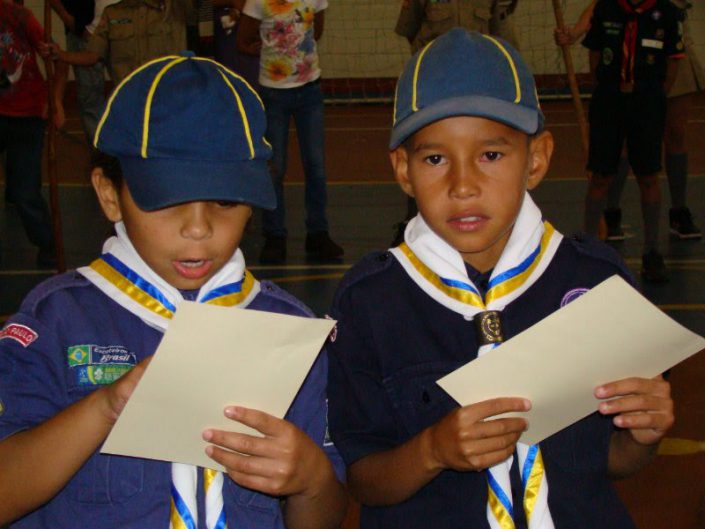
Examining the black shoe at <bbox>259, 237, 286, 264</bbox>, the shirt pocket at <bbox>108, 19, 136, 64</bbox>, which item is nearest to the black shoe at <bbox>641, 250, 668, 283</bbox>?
the black shoe at <bbox>259, 237, 286, 264</bbox>

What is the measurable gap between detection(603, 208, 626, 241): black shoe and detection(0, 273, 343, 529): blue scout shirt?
5.08 meters

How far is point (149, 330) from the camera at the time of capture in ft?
5.75

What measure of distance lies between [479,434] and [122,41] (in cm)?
524

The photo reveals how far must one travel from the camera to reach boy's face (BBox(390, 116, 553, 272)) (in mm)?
1833

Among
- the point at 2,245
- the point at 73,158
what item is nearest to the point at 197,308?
the point at 2,245

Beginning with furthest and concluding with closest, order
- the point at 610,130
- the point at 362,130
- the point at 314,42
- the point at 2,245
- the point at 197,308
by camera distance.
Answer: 1. the point at 362,130
2. the point at 2,245
3. the point at 314,42
4. the point at 610,130
5. the point at 197,308

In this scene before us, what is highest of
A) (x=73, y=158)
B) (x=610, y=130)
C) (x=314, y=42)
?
(x=314, y=42)

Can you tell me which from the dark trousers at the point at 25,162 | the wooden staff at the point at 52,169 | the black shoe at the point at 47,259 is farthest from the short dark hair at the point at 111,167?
the black shoe at the point at 47,259

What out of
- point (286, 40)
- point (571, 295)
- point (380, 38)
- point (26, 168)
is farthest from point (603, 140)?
point (380, 38)

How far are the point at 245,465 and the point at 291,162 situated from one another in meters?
8.03

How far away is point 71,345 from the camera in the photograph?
66.7 inches

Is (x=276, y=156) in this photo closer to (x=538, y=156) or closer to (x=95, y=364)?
(x=538, y=156)

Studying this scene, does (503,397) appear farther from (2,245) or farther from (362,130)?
(362,130)

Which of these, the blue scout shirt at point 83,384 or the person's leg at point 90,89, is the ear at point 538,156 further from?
the person's leg at point 90,89
